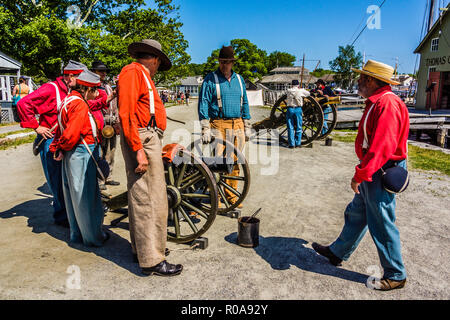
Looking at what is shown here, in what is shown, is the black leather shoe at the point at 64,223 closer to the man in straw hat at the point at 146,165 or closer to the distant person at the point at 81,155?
the distant person at the point at 81,155

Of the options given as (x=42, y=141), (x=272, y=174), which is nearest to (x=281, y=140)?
(x=272, y=174)

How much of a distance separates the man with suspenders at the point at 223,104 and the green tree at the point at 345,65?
314 ft

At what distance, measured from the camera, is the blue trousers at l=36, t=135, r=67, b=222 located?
418 cm

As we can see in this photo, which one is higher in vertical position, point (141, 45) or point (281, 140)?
point (141, 45)

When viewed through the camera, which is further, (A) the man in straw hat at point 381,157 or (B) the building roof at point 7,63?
(B) the building roof at point 7,63

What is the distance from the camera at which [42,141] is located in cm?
414

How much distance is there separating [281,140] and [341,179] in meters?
3.96

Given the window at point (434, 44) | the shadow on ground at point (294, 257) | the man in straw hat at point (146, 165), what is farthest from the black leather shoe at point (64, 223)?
the window at point (434, 44)

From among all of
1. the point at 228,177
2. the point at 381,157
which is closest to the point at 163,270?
the point at 228,177

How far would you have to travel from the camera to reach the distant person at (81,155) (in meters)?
3.38

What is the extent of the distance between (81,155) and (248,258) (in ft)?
6.55

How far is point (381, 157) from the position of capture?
2.61m
